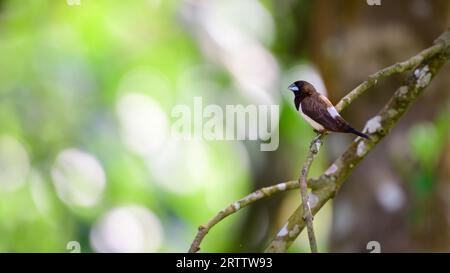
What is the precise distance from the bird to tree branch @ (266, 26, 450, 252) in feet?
0.21

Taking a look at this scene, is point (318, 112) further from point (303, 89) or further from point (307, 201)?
point (307, 201)

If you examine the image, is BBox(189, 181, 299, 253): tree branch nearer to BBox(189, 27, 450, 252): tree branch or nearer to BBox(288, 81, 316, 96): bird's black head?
BBox(189, 27, 450, 252): tree branch

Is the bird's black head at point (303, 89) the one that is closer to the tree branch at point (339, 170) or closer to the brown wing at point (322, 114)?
the brown wing at point (322, 114)

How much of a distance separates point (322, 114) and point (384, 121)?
0.79 feet

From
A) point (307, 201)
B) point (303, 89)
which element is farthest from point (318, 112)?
point (307, 201)

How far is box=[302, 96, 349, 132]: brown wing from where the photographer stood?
239cm

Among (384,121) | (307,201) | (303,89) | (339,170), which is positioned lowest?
(307,201)

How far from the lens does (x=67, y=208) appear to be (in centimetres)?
551

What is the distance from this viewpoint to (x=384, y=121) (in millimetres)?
2561

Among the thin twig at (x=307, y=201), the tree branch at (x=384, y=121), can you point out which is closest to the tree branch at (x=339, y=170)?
the tree branch at (x=384, y=121)

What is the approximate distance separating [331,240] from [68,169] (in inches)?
77.2

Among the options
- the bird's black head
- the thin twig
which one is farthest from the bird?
the thin twig
